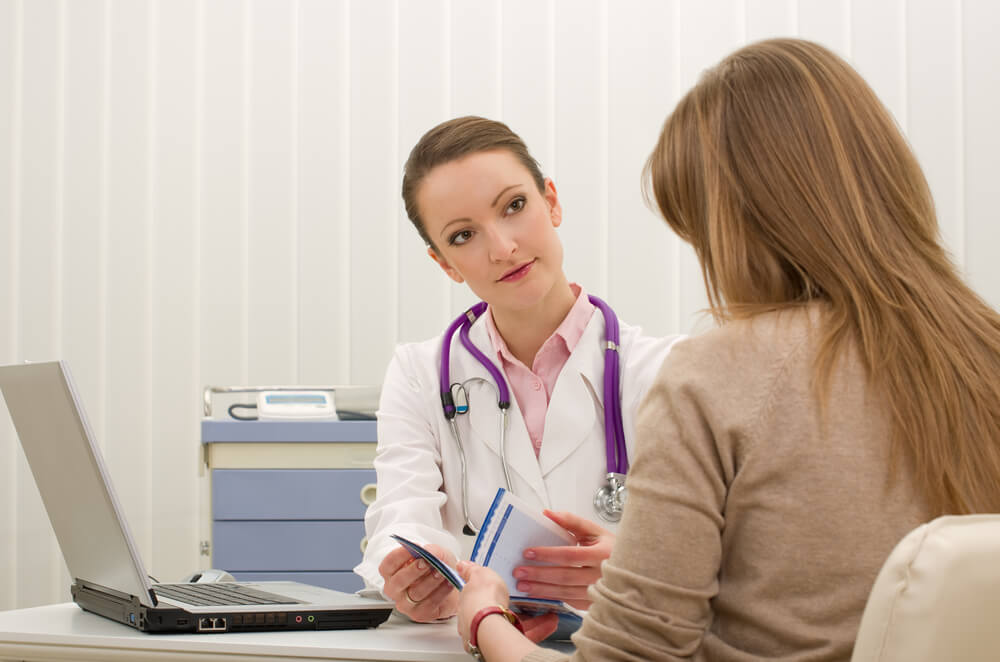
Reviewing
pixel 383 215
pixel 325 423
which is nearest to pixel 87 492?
pixel 325 423

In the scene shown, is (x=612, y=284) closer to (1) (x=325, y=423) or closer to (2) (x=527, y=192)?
(1) (x=325, y=423)

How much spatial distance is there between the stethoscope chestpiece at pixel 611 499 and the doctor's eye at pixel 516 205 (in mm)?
494

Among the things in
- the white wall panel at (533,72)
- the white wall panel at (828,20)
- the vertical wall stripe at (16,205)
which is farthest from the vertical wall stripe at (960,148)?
the vertical wall stripe at (16,205)

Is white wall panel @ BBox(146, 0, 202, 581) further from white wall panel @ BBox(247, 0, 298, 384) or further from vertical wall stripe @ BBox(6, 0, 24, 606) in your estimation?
vertical wall stripe @ BBox(6, 0, 24, 606)

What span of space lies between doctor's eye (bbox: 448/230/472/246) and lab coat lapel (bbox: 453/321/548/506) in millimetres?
222

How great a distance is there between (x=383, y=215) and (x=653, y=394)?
7.78ft

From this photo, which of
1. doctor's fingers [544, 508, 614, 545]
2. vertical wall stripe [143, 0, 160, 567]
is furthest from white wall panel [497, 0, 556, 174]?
doctor's fingers [544, 508, 614, 545]

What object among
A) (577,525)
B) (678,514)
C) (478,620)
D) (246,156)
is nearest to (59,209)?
(246,156)

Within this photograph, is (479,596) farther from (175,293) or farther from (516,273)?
(175,293)

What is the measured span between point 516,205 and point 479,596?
816mm

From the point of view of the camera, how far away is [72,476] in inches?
45.6

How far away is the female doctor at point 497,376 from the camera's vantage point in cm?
160

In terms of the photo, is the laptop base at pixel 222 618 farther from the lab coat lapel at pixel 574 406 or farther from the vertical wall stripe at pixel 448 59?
the vertical wall stripe at pixel 448 59

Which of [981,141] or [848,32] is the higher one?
[848,32]
